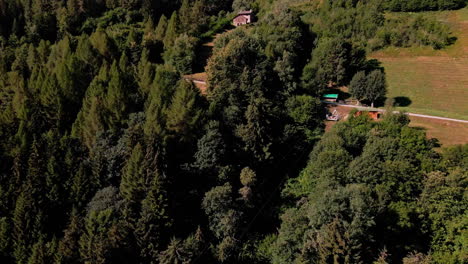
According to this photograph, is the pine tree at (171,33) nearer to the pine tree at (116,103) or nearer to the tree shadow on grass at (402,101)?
→ the pine tree at (116,103)

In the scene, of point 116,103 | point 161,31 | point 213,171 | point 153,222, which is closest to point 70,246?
point 153,222

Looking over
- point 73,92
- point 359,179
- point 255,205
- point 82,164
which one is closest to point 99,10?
point 73,92

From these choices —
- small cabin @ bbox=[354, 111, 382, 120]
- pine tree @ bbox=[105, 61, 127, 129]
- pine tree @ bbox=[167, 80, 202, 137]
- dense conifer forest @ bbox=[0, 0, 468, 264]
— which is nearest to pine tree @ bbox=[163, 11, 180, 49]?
dense conifer forest @ bbox=[0, 0, 468, 264]

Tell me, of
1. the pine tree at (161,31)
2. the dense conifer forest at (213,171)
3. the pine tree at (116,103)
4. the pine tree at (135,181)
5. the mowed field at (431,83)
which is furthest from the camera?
the pine tree at (161,31)

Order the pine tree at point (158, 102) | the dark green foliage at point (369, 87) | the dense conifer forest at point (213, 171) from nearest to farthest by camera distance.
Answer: the dense conifer forest at point (213, 171)
the pine tree at point (158, 102)
the dark green foliage at point (369, 87)

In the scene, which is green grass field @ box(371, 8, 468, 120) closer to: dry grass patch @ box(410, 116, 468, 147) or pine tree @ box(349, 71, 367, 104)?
dry grass patch @ box(410, 116, 468, 147)

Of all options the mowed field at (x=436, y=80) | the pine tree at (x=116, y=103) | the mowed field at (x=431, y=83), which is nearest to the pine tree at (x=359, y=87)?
the mowed field at (x=436, y=80)

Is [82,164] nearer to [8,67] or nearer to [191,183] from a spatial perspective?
[191,183]

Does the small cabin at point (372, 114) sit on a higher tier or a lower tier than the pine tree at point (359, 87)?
lower
